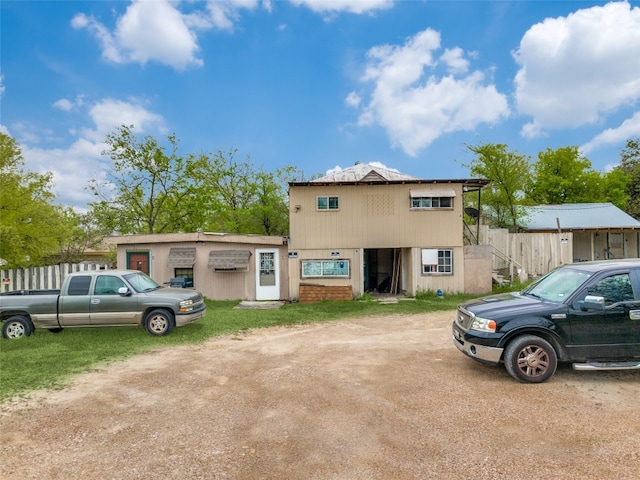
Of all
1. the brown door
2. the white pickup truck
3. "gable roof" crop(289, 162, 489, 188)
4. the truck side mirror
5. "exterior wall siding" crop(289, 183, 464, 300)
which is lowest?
the white pickup truck

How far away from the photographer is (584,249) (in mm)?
23547

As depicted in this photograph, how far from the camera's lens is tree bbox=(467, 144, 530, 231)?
21156 millimetres

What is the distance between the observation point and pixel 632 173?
33.0m

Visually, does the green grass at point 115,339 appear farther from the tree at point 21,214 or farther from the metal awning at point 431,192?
the tree at point 21,214

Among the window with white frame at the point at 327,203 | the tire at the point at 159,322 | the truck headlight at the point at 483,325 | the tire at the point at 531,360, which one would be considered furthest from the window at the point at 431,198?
the tire at the point at 159,322

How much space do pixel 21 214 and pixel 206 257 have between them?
298 inches

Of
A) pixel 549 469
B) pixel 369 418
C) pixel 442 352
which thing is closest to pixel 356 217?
pixel 442 352

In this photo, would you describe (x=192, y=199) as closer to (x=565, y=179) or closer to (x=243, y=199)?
(x=243, y=199)

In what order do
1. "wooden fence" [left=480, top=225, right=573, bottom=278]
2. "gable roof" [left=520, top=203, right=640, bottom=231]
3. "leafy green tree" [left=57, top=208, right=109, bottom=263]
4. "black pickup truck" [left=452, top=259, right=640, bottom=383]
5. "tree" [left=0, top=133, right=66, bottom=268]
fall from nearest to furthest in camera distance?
"black pickup truck" [left=452, top=259, right=640, bottom=383] → "tree" [left=0, top=133, right=66, bottom=268] → "wooden fence" [left=480, top=225, right=573, bottom=278] → "leafy green tree" [left=57, top=208, right=109, bottom=263] → "gable roof" [left=520, top=203, right=640, bottom=231]

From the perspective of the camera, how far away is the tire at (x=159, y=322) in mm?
9062

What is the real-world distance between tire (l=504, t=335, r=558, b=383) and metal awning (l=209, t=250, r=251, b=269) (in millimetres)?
11330

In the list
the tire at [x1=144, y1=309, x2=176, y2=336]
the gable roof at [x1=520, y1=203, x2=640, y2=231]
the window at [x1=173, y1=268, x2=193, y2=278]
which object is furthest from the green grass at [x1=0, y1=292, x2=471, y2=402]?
the gable roof at [x1=520, y1=203, x2=640, y2=231]

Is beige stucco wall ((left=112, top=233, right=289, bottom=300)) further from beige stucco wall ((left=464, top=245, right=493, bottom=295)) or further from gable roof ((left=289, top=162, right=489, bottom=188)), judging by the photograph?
beige stucco wall ((left=464, top=245, right=493, bottom=295))

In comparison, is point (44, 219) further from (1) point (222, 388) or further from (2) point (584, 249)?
(2) point (584, 249)
